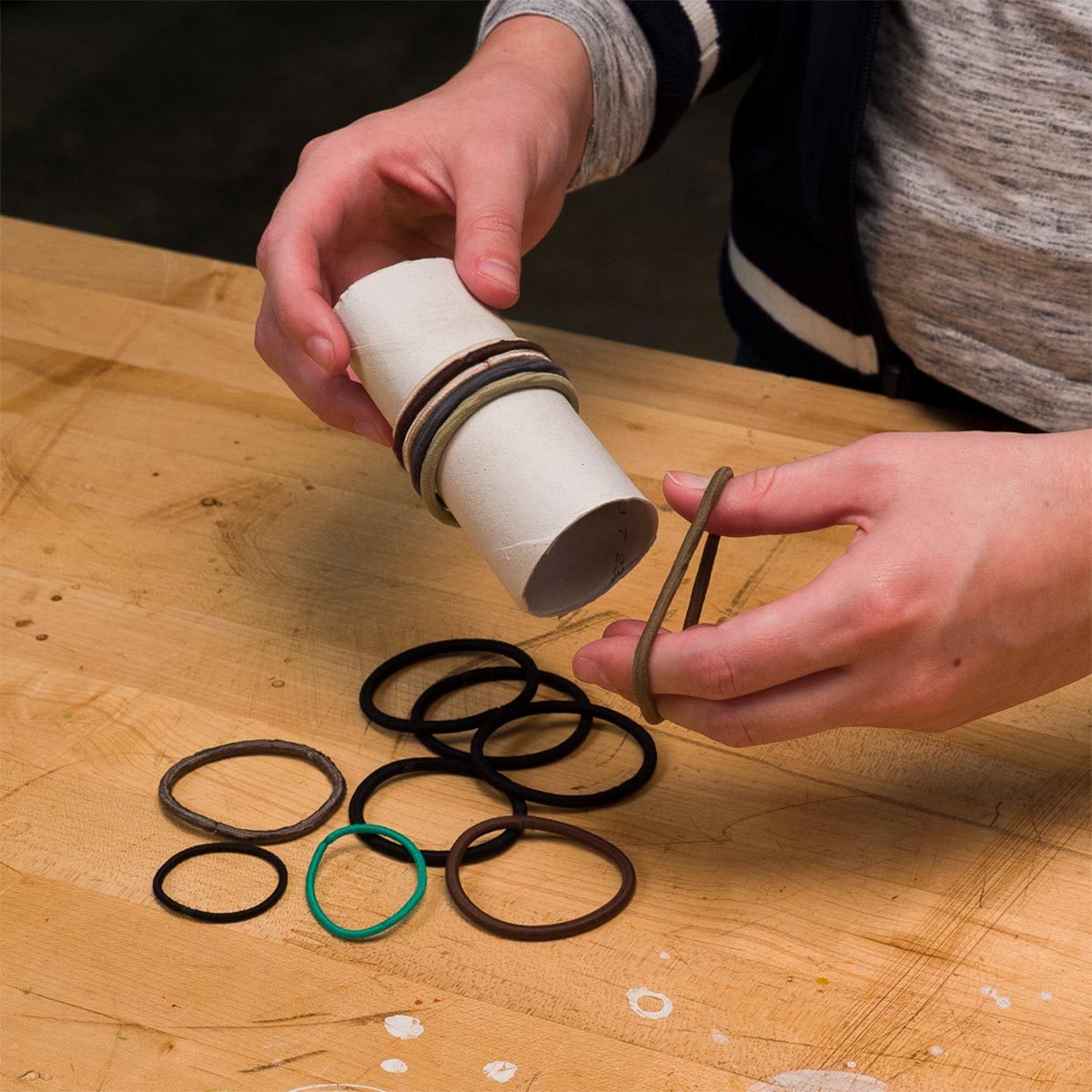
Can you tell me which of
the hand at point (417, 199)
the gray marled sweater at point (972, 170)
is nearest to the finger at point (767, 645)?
the hand at point (417, 199)

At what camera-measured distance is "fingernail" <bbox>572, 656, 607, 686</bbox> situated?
67 cm

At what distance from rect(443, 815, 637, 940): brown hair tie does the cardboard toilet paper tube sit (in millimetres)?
109

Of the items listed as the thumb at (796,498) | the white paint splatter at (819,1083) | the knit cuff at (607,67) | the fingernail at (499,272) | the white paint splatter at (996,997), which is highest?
the knit cuff at (607,67)

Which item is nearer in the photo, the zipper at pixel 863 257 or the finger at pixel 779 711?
the finger at pixel 779 711

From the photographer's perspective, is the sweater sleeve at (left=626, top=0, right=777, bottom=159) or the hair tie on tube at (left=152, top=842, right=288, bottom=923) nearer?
the hair tie on tube at (left=152, top=842, right=288, bottom=923)

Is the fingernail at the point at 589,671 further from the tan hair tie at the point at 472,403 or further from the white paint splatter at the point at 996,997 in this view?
the white paint splatter at the point at 996,997

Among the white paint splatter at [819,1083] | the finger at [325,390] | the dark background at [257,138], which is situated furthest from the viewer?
the dark background at [257,138]

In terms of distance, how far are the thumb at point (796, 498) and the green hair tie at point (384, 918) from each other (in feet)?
0.72

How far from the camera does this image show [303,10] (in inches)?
131

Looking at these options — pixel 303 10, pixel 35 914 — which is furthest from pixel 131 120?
pixel 35 914

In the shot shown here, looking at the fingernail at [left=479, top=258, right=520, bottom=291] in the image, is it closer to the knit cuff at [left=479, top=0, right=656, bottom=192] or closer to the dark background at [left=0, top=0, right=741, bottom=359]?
the knit cuff at [left=479, top=0, right=656, bottom=192]

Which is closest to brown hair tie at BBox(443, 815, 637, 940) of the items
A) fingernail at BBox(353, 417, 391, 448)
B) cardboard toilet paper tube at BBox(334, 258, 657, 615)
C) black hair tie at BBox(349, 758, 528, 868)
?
black hair tie at BBox(349, 758, 528, 868)

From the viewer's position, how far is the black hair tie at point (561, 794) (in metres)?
0.70

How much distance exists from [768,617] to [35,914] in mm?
375
